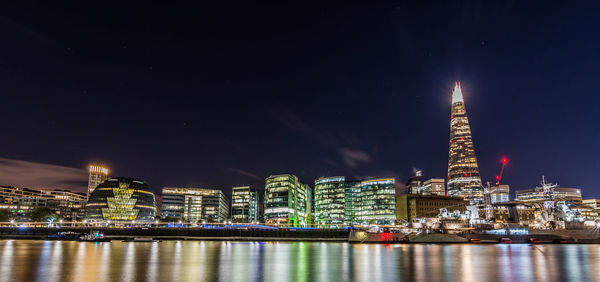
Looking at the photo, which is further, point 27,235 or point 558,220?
point 27,235

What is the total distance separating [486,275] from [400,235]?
80478 mm

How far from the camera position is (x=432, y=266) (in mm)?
41219

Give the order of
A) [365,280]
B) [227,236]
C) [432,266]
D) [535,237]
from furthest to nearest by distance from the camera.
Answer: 1. [227,236]
2. [535,237]
3. [432,266]
4. [365,280]

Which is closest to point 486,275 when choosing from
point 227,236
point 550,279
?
point 550,279

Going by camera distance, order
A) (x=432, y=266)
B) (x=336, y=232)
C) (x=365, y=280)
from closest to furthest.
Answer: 1. (x=365, y=280)
2. (x=432, y=266)
3. (x=336, y=232)

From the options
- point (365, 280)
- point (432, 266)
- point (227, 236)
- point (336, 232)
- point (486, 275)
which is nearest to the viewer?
point (365, 280)

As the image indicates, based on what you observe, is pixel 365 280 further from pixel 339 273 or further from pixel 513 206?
pixel 513 206

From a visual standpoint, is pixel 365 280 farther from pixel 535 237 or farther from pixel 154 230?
pixel 154 230

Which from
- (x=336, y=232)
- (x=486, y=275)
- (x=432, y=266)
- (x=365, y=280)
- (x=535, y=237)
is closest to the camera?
(x=365, y=280)

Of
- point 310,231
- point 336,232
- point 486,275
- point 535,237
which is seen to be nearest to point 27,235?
point 310,231

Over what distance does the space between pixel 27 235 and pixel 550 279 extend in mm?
160075

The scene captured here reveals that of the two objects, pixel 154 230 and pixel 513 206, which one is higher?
pixel 513 206

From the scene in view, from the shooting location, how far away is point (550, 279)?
3300 cm

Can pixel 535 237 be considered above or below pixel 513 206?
below
